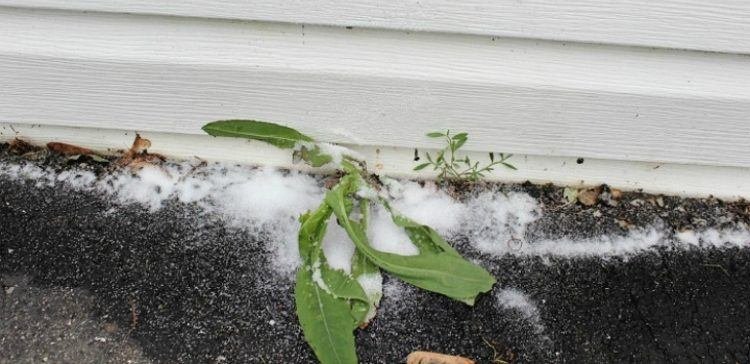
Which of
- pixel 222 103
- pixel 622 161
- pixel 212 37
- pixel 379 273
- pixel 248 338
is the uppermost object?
pixel 212 37

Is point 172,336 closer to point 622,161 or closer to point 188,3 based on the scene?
point 188,3

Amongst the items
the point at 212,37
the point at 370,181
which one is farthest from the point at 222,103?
the point at 370,181

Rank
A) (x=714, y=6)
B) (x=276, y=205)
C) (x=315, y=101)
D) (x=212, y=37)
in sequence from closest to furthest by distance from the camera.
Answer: (x=714, y=6) → (x=212, y=37) → (x=315, y=101) → (x=276, y=205)

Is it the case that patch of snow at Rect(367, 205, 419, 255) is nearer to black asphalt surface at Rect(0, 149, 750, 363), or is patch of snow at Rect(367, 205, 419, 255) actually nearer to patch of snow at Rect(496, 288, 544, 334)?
black asphalt surface at Rect(0, 149, 750, 363)

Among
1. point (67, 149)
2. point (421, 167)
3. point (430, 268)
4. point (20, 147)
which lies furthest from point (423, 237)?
point (20, 147)

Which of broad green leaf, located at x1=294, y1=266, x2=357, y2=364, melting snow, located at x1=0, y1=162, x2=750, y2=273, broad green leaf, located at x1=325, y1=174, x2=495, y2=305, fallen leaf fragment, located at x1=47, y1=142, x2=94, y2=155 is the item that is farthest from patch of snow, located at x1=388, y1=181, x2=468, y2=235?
fallen leaf fragment, located at x1=47, y1=142, x2=94, y2=155

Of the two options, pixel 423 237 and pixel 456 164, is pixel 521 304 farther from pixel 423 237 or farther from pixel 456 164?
pixel 456 164

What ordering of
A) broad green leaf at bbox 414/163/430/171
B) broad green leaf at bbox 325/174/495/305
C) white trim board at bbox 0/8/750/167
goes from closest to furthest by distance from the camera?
1. white trim board at bbox 0/8/750/167
2. broad green leaf at bbox 325/174/495/305
3. broad green leaf at bbox 414/163/430/171
